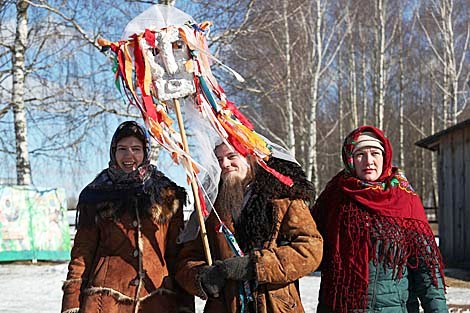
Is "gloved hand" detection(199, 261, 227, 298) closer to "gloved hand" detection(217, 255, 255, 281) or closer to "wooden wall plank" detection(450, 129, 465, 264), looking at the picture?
"gloved hand" detection(217, 255, 255, 281)

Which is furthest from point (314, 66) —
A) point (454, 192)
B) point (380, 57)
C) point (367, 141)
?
point (367, 141)

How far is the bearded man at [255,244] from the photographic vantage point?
2873 millimetres

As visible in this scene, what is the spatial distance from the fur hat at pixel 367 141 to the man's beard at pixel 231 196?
590 millimetres

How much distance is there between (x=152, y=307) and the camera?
3.15m

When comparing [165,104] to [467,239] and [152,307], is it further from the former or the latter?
[467,239]

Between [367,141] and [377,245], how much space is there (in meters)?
0.52

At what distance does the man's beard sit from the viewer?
10.0ft

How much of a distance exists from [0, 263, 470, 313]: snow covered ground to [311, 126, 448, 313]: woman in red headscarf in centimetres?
372

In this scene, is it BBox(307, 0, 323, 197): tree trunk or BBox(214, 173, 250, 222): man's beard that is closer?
BBox(214, 173, 250, 222): man's beard

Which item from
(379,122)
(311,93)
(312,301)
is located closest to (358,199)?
(312,301)

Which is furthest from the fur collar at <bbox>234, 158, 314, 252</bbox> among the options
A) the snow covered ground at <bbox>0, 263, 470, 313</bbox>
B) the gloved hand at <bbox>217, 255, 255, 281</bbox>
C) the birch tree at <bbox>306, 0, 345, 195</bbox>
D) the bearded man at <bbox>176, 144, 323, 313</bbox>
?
the birch tree at <bbox>306, 0, 345, 195</bbox>

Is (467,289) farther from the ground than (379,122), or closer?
closer

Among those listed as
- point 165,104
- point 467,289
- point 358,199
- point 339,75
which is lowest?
point 467,289

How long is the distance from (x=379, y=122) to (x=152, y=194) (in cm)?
1680
